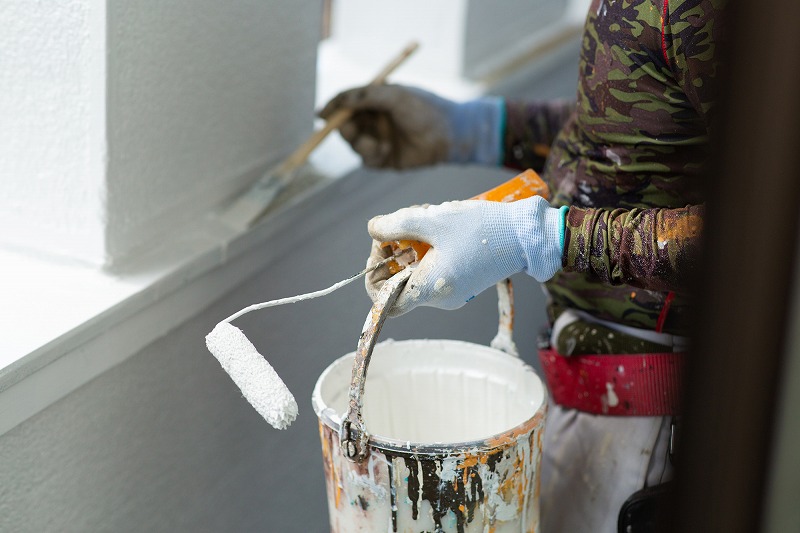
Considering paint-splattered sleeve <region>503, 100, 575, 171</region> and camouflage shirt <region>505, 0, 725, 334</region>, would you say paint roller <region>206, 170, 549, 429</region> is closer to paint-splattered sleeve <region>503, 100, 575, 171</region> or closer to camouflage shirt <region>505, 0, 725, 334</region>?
camouflage shirt <region>505, 0, 725, 334</region>

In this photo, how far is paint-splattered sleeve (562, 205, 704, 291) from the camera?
2.89 feet

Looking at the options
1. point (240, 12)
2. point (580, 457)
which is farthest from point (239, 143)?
point (580, 457)

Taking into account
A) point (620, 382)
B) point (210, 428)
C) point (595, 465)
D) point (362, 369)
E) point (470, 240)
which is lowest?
point (210, 428)

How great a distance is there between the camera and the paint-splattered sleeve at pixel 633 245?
34.7 inches

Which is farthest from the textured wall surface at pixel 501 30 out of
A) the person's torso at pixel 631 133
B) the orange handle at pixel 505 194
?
the orange handle at pixel 505 194

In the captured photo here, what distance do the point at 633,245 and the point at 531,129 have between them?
0.57 meters

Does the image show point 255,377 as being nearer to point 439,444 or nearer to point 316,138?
point 439,444

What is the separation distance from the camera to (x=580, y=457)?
1.15 m

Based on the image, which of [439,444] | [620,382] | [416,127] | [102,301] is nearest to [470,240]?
[439,444]

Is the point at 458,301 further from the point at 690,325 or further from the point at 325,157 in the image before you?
the point at 325,157

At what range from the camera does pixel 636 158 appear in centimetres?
104

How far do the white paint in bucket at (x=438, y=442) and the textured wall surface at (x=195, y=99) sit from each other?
0.38m

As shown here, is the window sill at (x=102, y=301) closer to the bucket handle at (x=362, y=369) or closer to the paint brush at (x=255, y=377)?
the paint brush at (x=255, y=377)

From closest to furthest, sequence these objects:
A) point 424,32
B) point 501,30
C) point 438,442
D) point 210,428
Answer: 1. point 438,442
2. point 210,428
3. point 424,32
4. point 501,30
